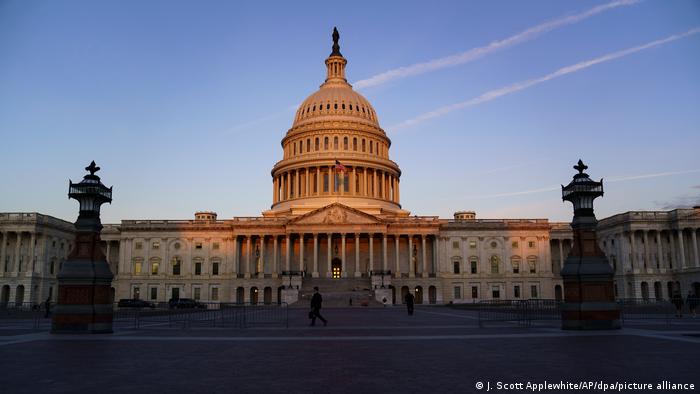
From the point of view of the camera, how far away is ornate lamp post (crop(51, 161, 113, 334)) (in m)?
28.0

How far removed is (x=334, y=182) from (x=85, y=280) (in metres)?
86.9

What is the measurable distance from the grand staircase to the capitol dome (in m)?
21.8

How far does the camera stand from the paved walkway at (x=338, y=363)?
12.7m

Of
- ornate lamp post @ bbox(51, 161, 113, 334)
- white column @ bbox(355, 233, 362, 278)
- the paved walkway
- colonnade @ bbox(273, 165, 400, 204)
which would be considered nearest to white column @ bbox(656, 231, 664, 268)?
colonnade @ bbox(273, 165, 400, 204)

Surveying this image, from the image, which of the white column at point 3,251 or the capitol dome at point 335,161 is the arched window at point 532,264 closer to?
the capitol dome at point 335,161

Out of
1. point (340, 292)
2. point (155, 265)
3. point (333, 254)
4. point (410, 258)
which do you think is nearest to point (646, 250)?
point (410, 258)

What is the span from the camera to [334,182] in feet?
376

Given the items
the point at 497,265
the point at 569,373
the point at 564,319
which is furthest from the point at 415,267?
the point at 569,373

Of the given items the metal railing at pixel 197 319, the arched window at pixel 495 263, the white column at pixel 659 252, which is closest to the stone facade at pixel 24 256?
the metal railing at pixel 197 319

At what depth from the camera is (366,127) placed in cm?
12056

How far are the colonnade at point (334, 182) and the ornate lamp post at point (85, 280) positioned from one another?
8132 cm

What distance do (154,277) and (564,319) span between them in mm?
85884

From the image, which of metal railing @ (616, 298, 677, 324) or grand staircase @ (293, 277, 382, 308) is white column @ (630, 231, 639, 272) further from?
grand staircase @ (293, 277, 382, 308)

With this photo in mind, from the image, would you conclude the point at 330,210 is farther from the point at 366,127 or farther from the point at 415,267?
the point at 366,127
